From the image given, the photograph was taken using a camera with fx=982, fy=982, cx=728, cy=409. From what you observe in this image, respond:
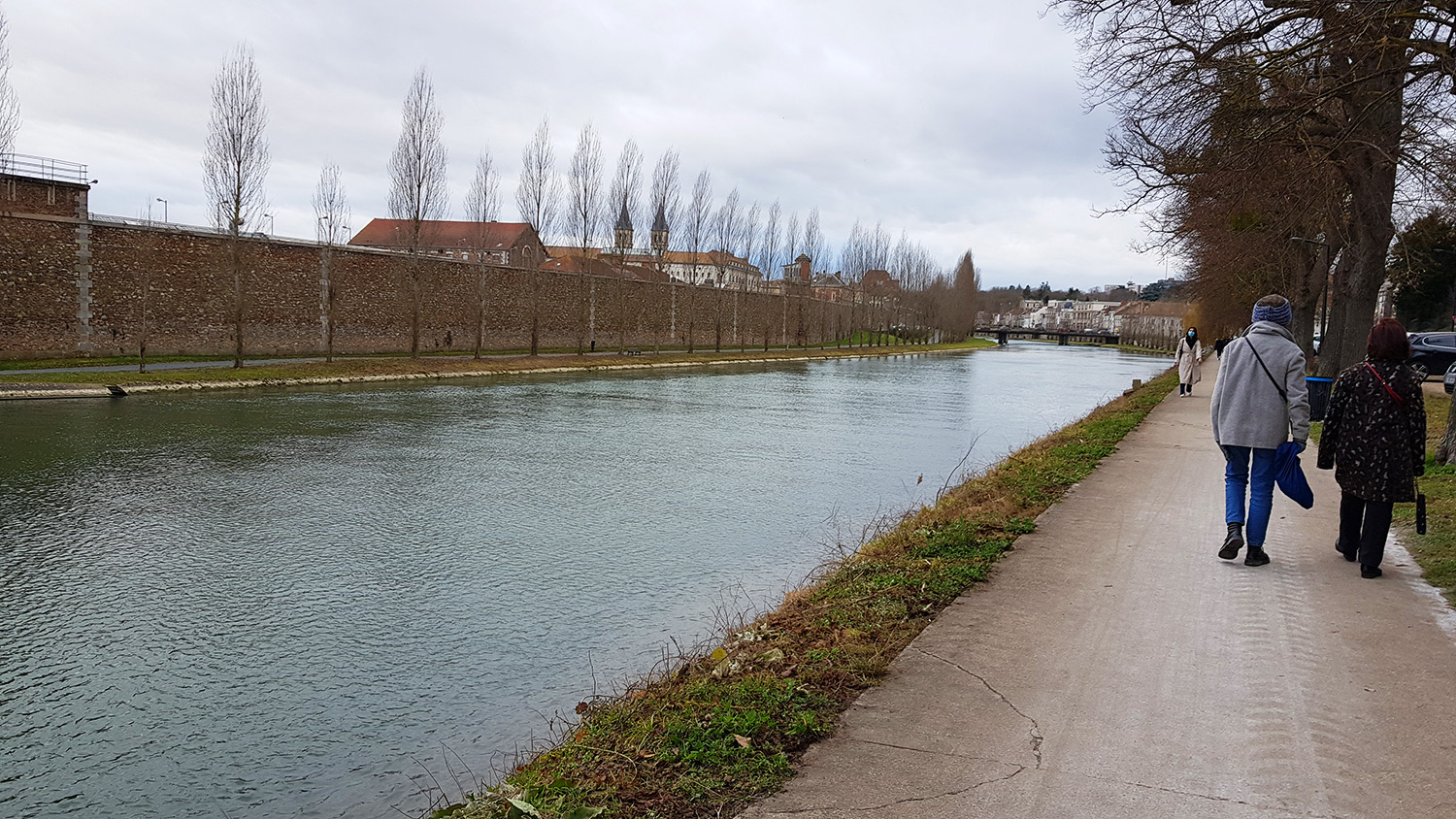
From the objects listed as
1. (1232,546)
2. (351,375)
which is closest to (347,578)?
(1232,546)

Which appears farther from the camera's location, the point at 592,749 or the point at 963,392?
the point at 963,392

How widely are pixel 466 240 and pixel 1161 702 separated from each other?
72645mm

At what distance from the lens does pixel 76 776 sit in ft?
14.6

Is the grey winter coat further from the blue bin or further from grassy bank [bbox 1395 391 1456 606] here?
the blue bin

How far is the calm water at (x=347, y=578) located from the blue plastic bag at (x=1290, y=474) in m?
3.57

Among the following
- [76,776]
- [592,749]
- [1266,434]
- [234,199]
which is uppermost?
[234,199]

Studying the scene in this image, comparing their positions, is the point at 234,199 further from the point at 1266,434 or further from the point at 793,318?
the point at 793,318

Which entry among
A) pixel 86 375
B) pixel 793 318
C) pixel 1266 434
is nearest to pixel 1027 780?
pixel 1266 434

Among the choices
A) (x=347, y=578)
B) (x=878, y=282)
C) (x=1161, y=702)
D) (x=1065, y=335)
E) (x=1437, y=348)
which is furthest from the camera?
(x=1065, y=335)

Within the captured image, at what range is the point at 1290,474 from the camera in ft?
21.0

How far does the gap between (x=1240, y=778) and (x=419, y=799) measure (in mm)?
3298

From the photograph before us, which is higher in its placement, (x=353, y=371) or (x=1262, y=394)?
(x=1262, y=394)

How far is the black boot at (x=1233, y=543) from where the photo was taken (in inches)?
260

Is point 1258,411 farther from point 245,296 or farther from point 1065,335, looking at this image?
point 1065,335
